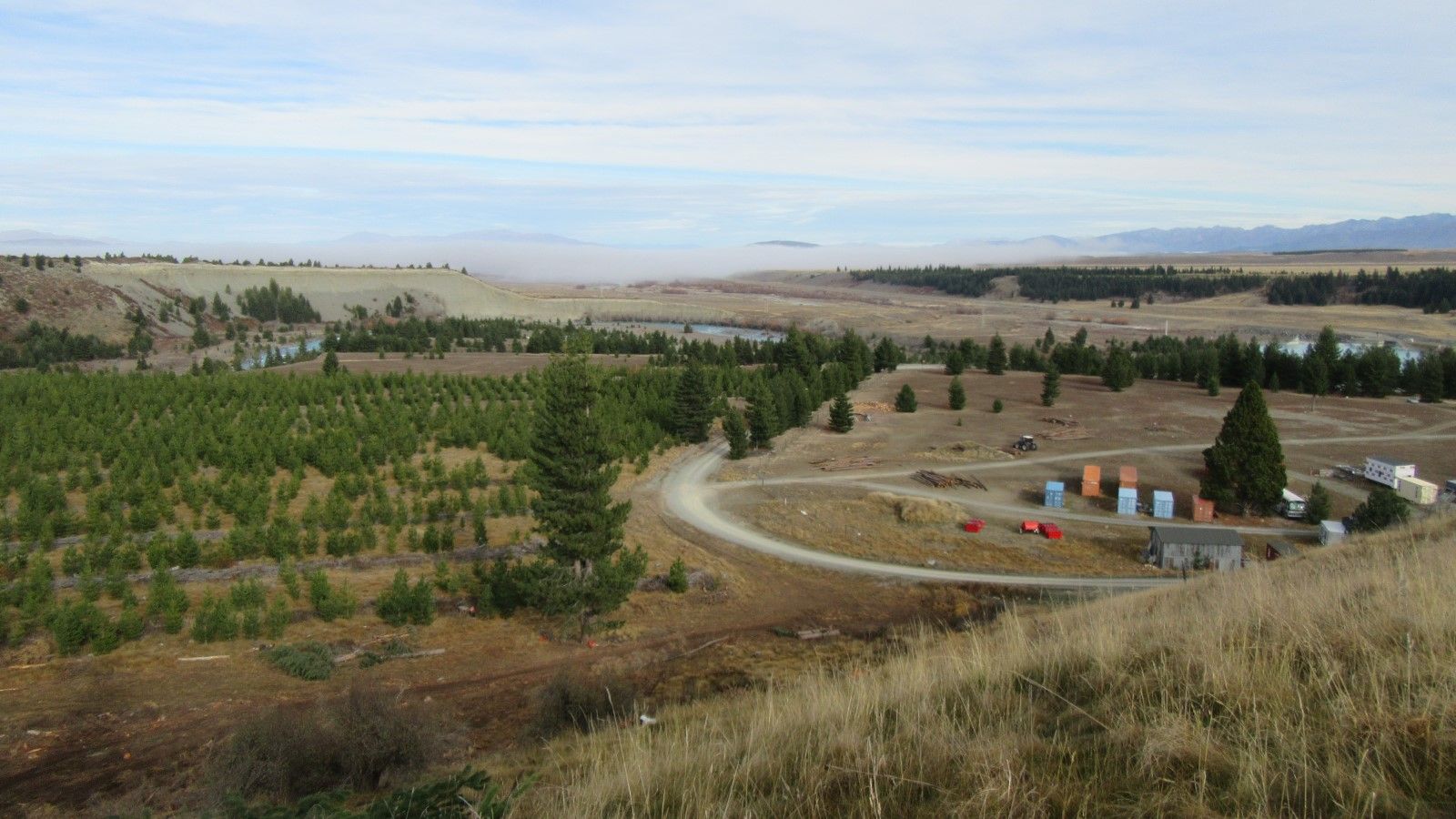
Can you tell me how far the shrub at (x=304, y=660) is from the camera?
1664 cm

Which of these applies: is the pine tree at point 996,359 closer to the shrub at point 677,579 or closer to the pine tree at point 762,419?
the pine tree at point 762,419

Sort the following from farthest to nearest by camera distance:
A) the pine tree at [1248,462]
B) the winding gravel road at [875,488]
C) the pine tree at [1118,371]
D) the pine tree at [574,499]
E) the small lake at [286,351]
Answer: the small lake at [286,351], the pine tree at [1118,371], the pine tree at [1248,462], the winding gravel road at [875,488], the pine tree at [574,499]

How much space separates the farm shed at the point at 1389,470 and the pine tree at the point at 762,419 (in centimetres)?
2491

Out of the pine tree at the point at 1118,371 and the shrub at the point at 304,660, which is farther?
the pine tree at the point at 1118,371

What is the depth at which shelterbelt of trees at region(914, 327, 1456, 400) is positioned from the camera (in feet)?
177

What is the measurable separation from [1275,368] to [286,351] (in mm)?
73206

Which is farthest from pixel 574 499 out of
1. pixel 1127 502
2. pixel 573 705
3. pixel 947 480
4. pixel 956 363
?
pixel 956 363

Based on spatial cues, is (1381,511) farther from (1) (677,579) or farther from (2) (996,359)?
(2) (996,359)

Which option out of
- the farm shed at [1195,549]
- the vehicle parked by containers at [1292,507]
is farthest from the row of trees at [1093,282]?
the farm shed at [1195,549]

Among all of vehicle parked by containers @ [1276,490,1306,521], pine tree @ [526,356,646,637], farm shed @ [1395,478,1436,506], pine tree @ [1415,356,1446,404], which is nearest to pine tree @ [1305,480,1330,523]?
vehicle parked by containers @ [1276,490,1306,521]

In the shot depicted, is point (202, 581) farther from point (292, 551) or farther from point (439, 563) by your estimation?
point (439, 563)

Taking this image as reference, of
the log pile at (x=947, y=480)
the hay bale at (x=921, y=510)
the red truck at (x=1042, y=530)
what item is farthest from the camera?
the log pile at (x=947, y=480)

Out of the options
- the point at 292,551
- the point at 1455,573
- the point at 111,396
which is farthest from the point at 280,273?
the point at 1455,573

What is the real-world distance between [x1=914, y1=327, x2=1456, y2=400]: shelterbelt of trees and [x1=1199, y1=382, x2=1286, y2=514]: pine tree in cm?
2015
